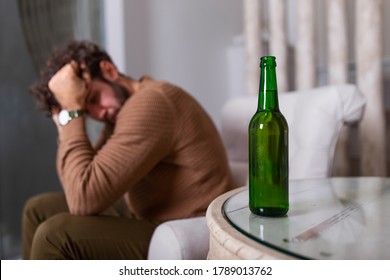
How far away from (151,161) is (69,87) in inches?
13.6

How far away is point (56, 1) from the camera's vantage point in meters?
2.34

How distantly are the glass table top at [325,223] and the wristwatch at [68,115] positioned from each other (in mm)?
593

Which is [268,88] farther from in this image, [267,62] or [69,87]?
[69,87]

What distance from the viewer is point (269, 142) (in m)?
0.64

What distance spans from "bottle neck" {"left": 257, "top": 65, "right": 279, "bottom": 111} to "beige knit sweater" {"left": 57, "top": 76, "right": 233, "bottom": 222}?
54 centimetres

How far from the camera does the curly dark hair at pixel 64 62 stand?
129cm

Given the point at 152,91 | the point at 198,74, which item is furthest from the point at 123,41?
the point at 152,91

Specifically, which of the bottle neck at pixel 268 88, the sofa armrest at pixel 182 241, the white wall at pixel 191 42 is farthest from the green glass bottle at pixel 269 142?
the white wall at pixel 191 42

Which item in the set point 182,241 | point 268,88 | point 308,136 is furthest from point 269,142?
point 308,136

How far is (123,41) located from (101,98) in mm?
953

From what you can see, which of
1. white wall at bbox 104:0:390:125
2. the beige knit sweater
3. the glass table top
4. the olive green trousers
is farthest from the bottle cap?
white wall at bbox 104:0:390:125

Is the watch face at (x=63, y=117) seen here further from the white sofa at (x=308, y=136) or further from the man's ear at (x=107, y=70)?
the white sofa at (x=308, y=136)
